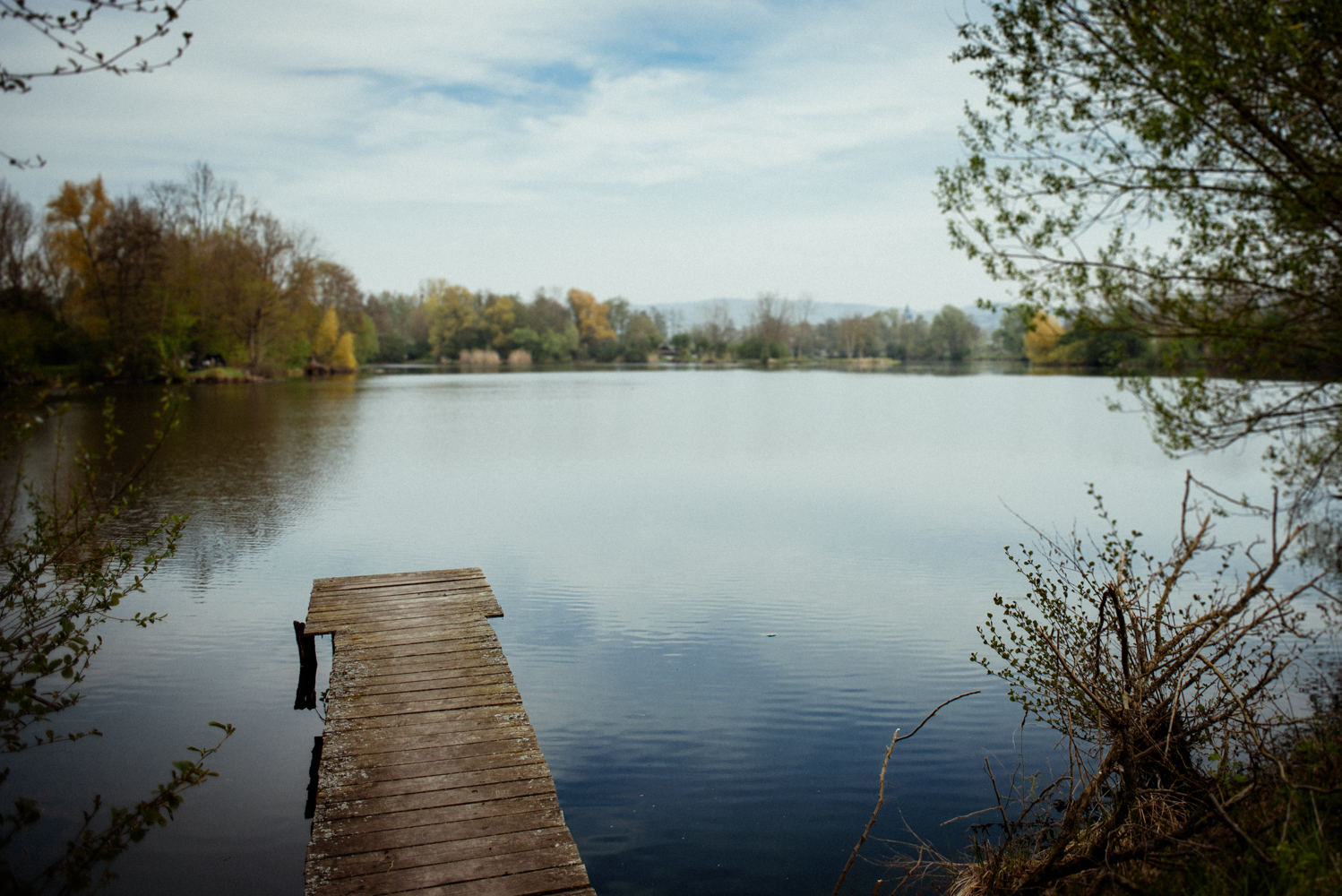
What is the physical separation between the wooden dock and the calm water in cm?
68

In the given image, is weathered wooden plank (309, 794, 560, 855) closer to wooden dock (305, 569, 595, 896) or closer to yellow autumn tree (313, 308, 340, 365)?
wooden dock (305, 569, 595, 896)

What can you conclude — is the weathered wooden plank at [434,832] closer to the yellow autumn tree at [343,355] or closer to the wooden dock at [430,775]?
the wooden dock at [430,775]

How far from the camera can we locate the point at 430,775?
14.0 feet

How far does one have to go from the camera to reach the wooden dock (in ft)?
11.5

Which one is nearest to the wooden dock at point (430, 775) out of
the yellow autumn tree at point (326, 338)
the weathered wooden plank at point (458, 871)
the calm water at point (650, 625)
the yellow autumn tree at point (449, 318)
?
the weathered wooden plank at point (458, 871)

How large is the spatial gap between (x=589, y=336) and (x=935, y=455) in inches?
3155

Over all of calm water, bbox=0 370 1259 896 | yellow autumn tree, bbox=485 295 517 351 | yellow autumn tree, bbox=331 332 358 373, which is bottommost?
calm water, bbox=0 370 1259 896

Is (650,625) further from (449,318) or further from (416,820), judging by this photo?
(449,318)

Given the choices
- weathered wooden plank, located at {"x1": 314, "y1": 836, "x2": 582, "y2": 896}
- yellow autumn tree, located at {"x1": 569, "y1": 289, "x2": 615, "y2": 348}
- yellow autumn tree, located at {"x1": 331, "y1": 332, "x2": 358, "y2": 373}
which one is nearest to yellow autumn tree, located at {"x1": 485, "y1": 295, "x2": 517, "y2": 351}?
yellow autumn tree, located at {"x1": 569, "y1": 289, "x2": 615, "y2": 348}

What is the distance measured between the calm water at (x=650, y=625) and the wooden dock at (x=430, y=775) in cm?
68

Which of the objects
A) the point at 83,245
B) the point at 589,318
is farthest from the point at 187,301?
the point at 589,318

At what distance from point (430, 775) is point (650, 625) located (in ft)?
13.8

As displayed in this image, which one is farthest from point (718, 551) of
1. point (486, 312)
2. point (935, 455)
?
point (486, 312)

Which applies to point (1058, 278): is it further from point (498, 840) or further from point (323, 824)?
point (323, 824)
